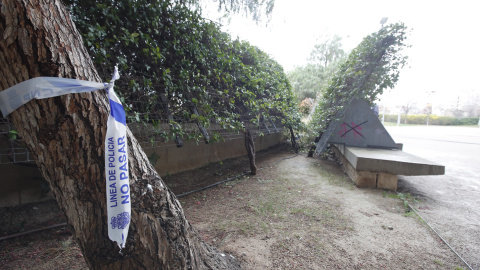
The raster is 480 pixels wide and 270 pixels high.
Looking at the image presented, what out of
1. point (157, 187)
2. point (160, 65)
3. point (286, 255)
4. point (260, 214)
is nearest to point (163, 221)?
point (157, 187)

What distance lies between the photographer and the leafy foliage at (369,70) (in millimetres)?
5602

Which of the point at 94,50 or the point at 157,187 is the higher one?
the point at 94,50

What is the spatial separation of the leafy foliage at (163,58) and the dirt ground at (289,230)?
4.39ft

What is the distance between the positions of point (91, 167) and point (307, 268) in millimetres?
2034

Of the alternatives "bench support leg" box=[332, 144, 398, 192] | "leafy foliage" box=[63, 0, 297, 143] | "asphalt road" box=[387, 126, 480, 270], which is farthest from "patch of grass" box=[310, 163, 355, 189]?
"leafy foliage" box=[63, 0, 297, 143]

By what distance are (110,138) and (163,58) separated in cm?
231

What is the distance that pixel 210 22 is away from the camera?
4027 millimetres

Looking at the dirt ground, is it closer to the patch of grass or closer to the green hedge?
the patch of grass

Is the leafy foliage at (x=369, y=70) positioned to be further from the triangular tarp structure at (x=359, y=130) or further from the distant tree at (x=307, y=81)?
the distant tree at (x=307, y=81)

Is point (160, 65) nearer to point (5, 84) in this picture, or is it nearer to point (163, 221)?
point (5, 84)

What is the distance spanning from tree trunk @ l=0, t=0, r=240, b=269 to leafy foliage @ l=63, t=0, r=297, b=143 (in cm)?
138

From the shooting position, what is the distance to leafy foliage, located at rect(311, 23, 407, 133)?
5.60m

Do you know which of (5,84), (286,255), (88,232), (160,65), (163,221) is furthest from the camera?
(160,65)

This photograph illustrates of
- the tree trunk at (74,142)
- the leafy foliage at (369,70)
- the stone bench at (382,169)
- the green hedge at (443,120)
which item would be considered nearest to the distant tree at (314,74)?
the leafy foliage at (369,70)
